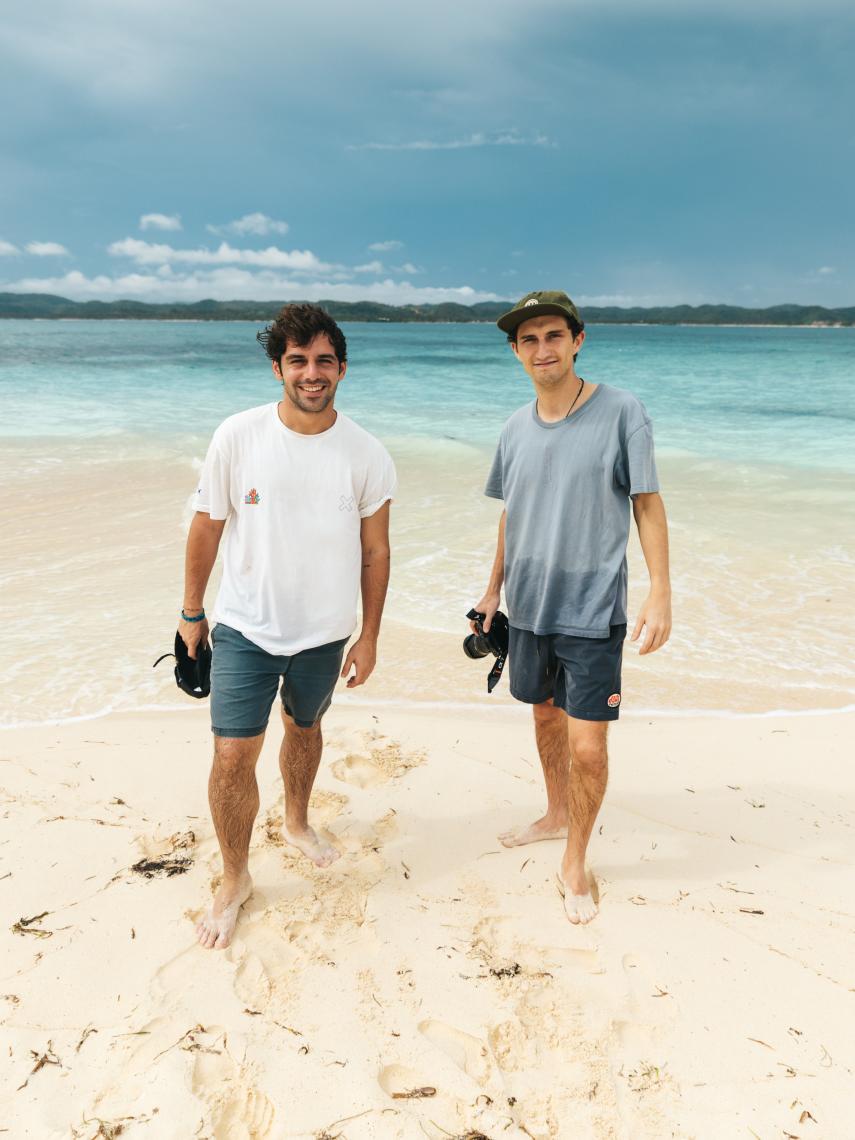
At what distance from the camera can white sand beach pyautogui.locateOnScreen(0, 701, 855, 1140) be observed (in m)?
2.05

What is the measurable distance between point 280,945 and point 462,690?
2.47 m

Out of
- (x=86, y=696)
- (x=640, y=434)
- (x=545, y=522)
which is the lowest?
(x=86, y=696)

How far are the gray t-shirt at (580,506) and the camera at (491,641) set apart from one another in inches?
13.1

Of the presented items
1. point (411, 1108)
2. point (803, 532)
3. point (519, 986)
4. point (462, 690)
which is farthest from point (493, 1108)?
point (803, 532)

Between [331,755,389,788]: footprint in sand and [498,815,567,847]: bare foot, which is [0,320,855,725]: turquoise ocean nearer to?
[331,755,389,788]: footprint in sand

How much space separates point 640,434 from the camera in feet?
8.73

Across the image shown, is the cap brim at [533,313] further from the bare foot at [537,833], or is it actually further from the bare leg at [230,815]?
the bare foot at [537,833]

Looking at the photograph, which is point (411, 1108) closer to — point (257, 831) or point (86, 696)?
point (257, 831)

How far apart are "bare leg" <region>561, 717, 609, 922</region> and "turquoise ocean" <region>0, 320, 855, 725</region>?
1924 millimetres

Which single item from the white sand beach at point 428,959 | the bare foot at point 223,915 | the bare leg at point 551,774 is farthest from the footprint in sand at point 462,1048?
the bare leg at point 551,774

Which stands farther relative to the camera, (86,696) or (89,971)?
(86,696)

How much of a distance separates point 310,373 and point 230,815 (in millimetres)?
1622

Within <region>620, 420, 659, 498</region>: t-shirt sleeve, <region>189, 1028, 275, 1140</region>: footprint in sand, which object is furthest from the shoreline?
<region>189, 1028, 275, 1140</region>: footprint in sand

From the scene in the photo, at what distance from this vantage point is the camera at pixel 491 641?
3260mm
